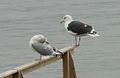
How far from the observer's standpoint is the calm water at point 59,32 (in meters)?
17.4

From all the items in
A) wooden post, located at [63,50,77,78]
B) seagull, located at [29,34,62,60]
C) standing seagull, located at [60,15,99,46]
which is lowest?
wooden post, located at [63,50,77,78]

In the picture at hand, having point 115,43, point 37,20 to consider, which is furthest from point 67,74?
point 37,20

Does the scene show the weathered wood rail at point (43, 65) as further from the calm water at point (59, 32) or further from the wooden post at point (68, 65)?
the calm water at point (59, 32)

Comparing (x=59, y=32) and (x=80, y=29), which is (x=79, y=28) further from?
(x=59, y=32)

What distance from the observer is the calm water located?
683 inches

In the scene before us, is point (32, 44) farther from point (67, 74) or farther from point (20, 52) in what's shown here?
point (20, 52)

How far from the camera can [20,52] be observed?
18953 millimetres

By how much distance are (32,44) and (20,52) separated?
916cm

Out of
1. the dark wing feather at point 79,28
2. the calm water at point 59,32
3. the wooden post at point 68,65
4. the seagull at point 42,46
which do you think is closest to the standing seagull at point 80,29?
the dark wing feather at point 79,28

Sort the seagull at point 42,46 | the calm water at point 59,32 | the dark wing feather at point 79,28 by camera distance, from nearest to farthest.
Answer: the seagull at point 42,46
the dark wing feather at point 79,28
the calm water at point 59,32

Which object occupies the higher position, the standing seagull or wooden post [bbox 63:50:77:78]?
the standing seagull

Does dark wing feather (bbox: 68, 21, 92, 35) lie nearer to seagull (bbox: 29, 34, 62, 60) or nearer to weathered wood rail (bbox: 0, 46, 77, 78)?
weathered wood rail (bbox: 0, 46, 77, 78)

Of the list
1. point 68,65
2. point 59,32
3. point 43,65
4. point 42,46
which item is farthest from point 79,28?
point 59,32

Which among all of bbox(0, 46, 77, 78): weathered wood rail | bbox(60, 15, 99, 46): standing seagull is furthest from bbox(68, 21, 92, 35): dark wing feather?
bbox(0, 46, 77, 78): weathered wood rail
